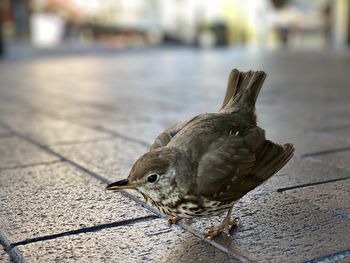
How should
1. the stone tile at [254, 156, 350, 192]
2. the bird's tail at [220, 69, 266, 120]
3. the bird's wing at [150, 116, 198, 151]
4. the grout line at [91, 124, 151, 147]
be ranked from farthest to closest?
the grout line at [91, 124, 151, 147] → the stone tile at [254, 156, 350, 192] → the bird's tail at [220, 69, 266, 120] → the bird's wing at [150, 116, 198, 151]

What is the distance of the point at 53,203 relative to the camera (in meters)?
2.43

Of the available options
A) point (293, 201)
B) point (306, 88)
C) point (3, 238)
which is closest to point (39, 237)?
point (3, 238)

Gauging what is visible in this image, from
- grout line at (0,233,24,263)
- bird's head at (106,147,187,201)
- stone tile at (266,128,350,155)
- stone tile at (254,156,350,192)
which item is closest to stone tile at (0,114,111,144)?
stone tile at (266,128,350,155)

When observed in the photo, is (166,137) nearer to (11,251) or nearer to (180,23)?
(11,251)

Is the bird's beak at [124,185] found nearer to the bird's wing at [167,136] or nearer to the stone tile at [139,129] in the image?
the bird's wing at [167,136]

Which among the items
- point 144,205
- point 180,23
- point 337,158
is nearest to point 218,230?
point 144,205

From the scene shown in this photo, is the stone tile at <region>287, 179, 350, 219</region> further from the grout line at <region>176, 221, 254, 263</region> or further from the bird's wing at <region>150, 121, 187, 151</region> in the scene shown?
Result: the bird's wing at <region>150, 121, 187, 151</region>

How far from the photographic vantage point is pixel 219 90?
698 cm

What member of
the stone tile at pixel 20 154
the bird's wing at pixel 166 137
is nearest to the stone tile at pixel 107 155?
the stone tile at pixel 20 154

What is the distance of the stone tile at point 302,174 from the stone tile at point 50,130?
4.84ft

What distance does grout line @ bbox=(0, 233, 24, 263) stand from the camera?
1828 mm

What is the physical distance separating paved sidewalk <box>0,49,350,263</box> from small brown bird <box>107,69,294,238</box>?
0.16m

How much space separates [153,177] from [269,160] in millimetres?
490

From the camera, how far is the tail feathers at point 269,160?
2.04 m
